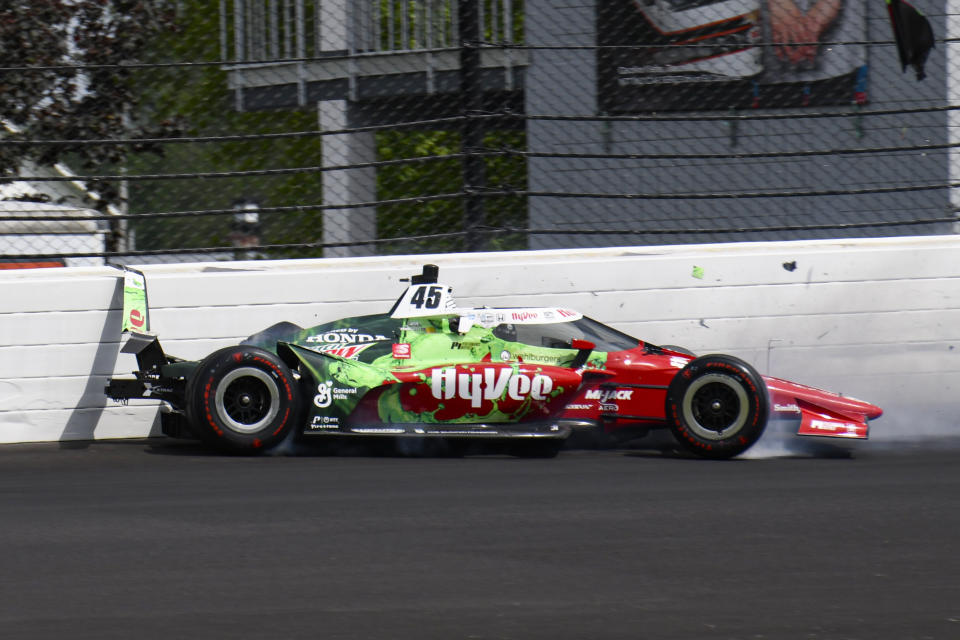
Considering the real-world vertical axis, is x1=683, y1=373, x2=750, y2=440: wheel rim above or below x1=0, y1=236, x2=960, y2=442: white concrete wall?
below

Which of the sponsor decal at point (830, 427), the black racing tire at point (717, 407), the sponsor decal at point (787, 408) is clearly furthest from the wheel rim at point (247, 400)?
the sponsor decal at point (830, 427)

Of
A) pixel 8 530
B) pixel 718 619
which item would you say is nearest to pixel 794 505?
pixel 718 619

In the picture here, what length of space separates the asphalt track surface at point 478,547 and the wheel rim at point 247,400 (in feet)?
0.67

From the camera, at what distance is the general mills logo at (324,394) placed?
693 centimetres

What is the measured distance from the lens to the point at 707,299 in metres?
8.13

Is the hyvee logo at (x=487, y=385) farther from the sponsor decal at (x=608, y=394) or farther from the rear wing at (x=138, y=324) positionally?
the rear wing at (x=138, y=324)

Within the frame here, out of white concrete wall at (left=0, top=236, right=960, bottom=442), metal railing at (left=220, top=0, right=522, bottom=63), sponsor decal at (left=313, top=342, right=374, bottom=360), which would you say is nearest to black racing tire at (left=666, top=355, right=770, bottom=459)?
white concrete wall at (left=0, top=236, right=960, bottom=442)

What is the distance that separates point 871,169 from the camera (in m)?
9.65

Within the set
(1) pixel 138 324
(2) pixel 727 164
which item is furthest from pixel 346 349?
(2) pixel 727 164

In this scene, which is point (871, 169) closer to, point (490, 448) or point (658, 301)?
point (658, 301)

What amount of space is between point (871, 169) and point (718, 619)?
6.36 metres

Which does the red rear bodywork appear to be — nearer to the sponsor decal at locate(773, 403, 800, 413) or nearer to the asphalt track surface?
the sponsor decal at locate(773, 403, 800, 413)

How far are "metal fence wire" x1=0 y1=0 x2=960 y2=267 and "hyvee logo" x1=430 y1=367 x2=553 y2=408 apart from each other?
1482 millimetres

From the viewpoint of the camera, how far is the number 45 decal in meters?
7.17
